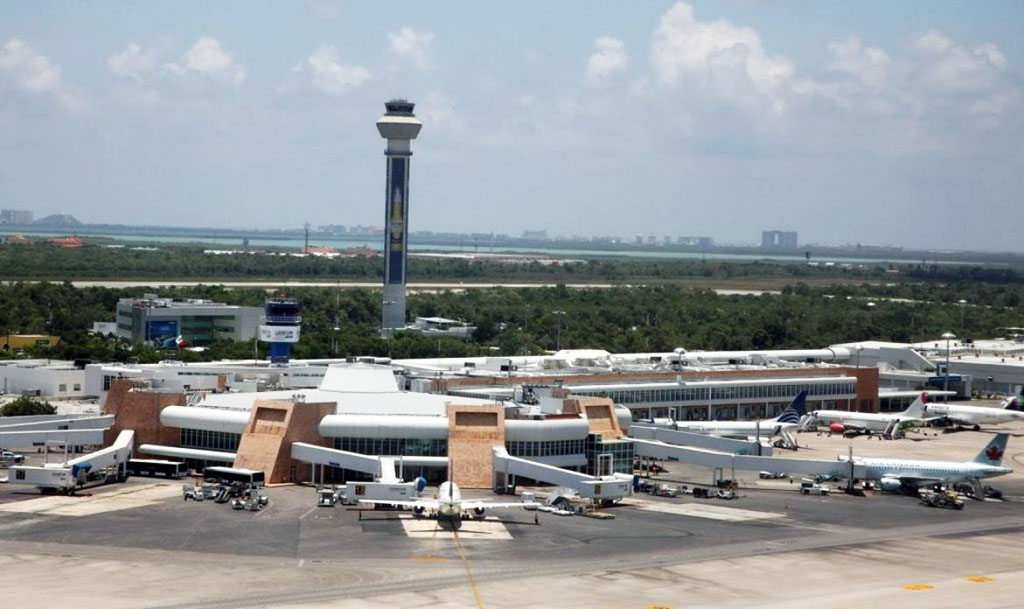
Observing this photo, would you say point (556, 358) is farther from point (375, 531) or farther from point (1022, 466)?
point (375, 531)

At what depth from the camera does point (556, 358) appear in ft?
520

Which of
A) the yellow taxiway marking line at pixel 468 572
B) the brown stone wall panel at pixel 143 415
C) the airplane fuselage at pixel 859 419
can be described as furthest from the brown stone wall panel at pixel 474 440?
the airplane fuselage at pixel 859 419

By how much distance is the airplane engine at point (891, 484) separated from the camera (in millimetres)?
110000

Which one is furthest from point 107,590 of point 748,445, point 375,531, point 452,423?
point 748,445

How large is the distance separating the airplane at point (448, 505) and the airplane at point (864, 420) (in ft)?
220

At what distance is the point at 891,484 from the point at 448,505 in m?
38.2

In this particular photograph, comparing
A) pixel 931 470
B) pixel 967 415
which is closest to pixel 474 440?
pixel 931 470

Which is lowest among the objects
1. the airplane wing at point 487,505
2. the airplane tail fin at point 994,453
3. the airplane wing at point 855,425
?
the airplane wing at point 855,425

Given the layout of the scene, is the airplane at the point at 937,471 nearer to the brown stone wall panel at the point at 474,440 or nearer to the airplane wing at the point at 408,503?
the brown stone wall panel at the point at 474,440

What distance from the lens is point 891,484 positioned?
110 metres

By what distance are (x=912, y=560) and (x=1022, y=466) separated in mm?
49311

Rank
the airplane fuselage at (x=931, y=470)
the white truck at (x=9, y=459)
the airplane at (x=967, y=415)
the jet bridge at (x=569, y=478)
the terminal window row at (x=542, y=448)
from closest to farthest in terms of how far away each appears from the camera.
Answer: the jet bridge at (x=569, y=478)
the terminal window row at (x=542, y=448)
the airplane fuselage at (x=931, y=470)
the white truck at (x=9, y=459)
the airplane at (x=967, y=415)

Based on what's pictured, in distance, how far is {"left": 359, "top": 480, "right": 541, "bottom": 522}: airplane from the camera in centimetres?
9025

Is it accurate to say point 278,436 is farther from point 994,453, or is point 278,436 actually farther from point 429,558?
point 994,453
